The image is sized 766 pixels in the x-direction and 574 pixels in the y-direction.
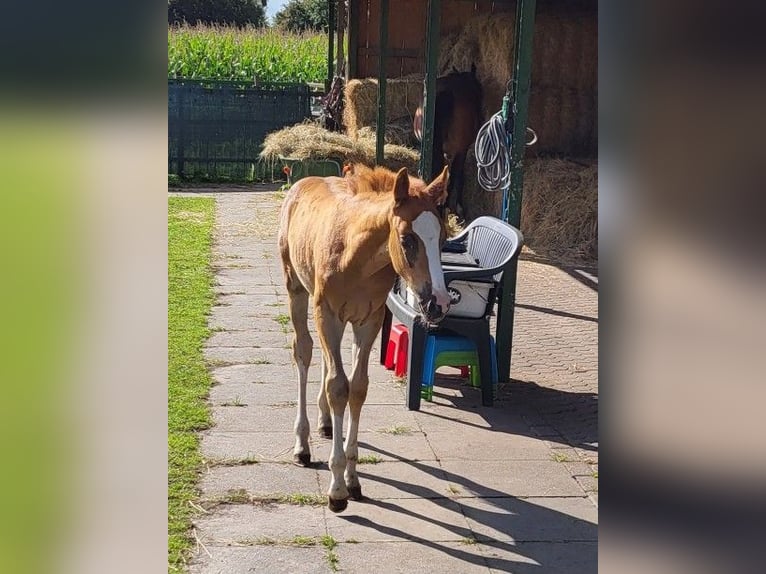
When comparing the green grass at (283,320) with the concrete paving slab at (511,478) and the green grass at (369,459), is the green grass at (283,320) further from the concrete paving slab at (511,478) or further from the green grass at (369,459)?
the concrete paving slab at (511,478)

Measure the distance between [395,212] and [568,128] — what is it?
9.45 m

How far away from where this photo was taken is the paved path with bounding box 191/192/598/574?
160 inches

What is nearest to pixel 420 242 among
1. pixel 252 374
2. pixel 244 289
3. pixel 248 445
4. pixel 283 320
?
pixel 248 445

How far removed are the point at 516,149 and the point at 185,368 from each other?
119 inches

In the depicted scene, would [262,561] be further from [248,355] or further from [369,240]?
[248,355]

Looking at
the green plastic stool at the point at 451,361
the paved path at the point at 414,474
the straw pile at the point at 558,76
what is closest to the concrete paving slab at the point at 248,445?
the paved path at the point at 414,474

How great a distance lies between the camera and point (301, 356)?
5238mm

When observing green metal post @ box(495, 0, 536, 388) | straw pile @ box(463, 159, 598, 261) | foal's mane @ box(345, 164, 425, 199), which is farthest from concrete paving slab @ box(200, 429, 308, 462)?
straw pile @ box(463, 159, 598, 261)

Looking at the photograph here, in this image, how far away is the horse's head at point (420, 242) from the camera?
3.90 meters

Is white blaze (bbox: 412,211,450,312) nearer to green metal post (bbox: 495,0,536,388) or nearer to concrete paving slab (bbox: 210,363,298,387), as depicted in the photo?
green metal post (bbox: 495,0,536,388)

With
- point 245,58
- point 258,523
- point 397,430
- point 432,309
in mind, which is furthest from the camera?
point 245,58

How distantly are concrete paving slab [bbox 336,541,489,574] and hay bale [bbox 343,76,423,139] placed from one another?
11840 mm
